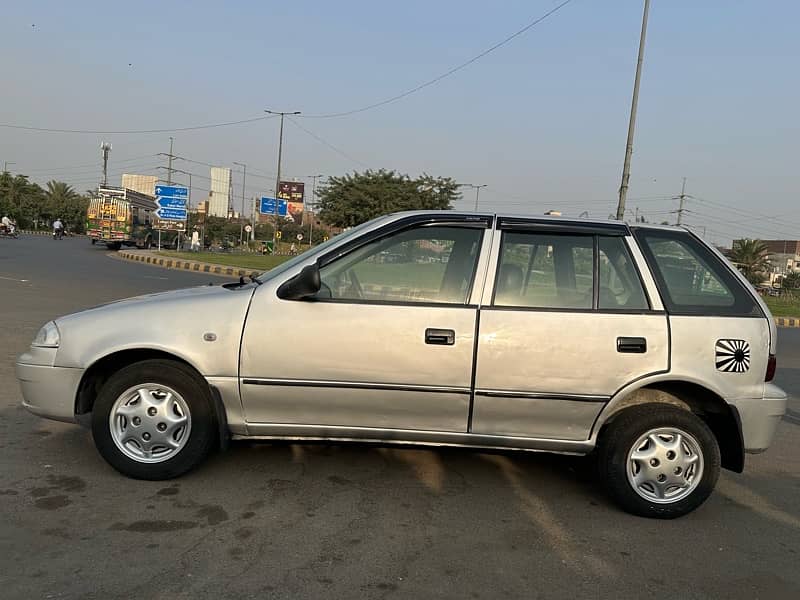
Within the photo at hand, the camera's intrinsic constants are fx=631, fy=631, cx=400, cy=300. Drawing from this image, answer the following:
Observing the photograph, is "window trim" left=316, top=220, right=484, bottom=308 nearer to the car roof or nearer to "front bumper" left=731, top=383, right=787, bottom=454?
the car roof

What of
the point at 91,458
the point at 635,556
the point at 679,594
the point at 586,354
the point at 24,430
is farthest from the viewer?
the point at 24,430

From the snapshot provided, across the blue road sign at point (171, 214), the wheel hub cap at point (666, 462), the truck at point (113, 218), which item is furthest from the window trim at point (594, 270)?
the truck at point (113, 218)

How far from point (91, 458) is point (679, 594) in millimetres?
3521

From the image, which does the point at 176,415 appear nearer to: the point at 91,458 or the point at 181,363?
the point at 181,363

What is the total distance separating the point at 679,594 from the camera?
115 inches

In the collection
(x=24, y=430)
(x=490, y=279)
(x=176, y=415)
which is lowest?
(x=24, y=430)

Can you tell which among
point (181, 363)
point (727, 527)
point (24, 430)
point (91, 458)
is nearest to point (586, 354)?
point (727, 527)

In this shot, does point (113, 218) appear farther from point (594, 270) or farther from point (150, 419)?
point (594, 270)

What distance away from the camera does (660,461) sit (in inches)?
146

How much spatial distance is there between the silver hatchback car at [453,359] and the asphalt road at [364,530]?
0.32 m

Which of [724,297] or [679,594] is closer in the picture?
[679,594]

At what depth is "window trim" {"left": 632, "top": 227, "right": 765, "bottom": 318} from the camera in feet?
12.2

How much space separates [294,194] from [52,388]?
84109mm

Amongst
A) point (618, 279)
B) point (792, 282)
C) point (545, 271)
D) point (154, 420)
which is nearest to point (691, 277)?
point (618, 279)
